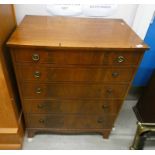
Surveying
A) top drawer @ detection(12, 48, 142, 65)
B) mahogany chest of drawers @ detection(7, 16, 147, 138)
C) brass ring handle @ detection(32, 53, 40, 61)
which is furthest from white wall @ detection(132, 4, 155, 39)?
brass ring handle @ detection(32, 53, 40, 61)

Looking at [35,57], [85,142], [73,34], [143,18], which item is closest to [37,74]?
[35,57]

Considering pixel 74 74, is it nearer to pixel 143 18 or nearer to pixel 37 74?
pixel 37 74

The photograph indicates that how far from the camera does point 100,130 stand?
1.50 m

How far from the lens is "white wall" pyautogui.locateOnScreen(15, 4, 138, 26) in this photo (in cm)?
135

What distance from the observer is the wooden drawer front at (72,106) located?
1.26 metres

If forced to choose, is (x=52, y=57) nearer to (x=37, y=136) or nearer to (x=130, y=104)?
(x=37, y=136)

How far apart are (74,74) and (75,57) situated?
129 mm

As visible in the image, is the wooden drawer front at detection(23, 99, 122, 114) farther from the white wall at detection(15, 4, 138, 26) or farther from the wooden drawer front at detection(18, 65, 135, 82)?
the white wall at detection(15, 4, 138, 26)

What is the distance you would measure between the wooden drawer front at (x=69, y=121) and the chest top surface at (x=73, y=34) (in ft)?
2.08

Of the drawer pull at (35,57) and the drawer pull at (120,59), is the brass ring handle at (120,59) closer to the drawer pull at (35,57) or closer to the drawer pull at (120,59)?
the drawer pull at (120,59)

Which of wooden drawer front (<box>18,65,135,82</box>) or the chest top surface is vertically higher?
the chest top surface

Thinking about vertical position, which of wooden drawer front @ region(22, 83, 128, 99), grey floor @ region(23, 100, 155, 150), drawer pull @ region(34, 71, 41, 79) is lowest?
grey floor @ region(23, 100, 155, 150)

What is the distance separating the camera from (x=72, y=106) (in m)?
1.29

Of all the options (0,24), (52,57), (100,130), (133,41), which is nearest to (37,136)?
(100,130)
